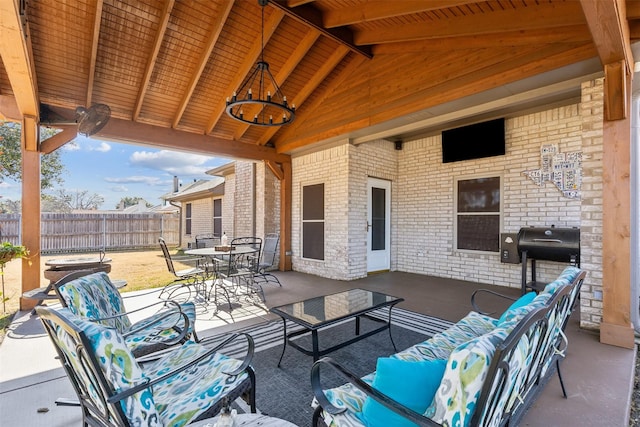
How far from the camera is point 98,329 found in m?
1.20

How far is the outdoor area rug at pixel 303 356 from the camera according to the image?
2.17m

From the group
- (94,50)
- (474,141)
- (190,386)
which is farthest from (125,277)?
(474,141)

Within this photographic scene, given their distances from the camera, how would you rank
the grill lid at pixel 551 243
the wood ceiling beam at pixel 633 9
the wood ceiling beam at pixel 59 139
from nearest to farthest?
the wood ceiling beam at pixel 633 9, the grill lid at pixel 551 243, the wood ceiling beam at pixel 59 139

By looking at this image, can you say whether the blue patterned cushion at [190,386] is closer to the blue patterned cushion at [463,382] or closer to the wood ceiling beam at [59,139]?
the blue patterned cushion at [463,382]

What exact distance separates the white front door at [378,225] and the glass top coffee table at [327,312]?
3.42 meters

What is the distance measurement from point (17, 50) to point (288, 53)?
11.3ft

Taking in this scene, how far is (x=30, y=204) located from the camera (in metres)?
4.37

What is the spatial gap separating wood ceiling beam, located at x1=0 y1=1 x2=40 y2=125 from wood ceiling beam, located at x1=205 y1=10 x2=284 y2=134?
229 cm

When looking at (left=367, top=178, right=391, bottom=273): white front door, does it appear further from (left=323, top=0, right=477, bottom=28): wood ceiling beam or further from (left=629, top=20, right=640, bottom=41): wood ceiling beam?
(left=629, top=20, right=640, bottom=41): wood ceiling beam

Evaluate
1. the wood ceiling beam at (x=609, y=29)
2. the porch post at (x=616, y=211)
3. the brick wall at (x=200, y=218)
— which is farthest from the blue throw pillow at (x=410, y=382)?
the brick wall at (x=200, y=218)

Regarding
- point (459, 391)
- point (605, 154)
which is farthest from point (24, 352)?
point (605, 154)

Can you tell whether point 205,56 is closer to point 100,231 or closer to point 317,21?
point 317,21

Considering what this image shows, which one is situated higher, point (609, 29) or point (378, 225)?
point (609, 29)

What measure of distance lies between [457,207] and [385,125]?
2.45m
